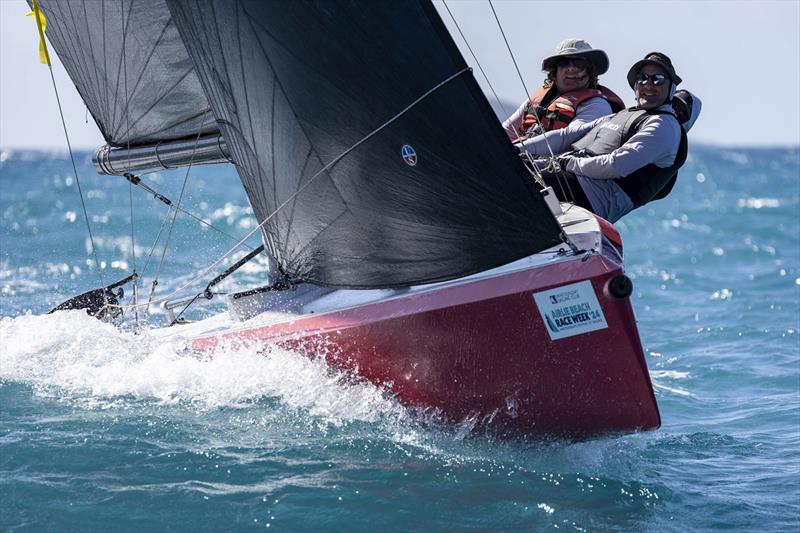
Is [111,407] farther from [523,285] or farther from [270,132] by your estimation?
[523,285]

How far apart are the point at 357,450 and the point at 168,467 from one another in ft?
2.54

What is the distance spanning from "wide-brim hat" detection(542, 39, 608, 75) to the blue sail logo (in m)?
1.68

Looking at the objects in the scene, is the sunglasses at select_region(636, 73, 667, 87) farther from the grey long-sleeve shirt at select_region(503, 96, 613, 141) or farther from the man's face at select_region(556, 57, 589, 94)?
the man's face at select_region(556, 57, 589, 94)

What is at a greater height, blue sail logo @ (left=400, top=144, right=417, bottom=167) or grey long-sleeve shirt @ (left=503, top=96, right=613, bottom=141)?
grey long-sleeve shirt @ (left=503, top=96, right=613, bottom=141)

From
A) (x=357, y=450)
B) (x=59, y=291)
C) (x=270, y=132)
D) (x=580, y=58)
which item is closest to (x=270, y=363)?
(x=357, y=450)

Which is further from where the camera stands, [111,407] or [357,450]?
[111,407]

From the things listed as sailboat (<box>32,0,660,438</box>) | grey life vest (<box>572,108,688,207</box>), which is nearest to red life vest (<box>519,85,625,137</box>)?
grey life vest (<box>572,108,688,207</box>)

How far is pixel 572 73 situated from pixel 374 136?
1751 mm

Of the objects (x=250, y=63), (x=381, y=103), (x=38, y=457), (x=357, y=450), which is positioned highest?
(x=250, y=63)

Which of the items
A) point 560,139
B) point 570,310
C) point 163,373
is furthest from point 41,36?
point 570,310

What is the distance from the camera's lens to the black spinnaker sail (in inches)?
164

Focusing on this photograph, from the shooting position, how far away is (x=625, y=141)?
16.5ft

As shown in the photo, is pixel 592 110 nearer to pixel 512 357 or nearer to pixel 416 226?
pixel 416 226

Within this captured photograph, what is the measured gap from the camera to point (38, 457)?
4.37 m
